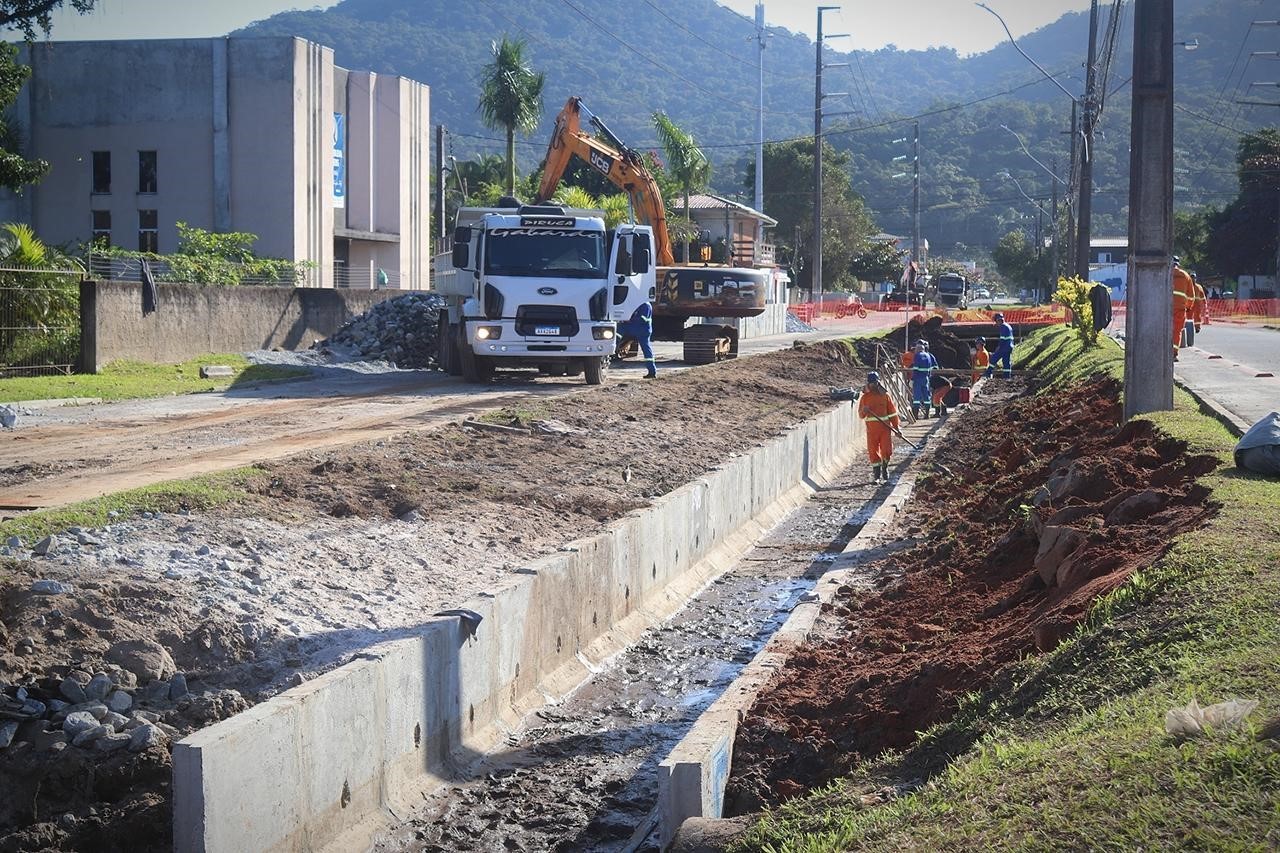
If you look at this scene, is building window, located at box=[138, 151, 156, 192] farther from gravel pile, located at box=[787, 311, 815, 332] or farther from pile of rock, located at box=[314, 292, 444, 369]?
gravel pile, located at box=[787, 311, 815, 332]

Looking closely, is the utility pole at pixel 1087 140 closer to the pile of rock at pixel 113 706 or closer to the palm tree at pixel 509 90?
the palm tree at pixel 509 90

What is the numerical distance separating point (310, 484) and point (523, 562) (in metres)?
2.08

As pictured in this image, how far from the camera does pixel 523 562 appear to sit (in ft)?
35.1

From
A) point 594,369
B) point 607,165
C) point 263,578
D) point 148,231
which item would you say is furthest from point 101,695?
point 148,231

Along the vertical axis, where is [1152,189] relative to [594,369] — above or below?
above

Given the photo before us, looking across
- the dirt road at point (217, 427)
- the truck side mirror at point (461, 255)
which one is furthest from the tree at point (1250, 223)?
the truck side mirror at point (461, 255)

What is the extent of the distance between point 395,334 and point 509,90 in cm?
3529

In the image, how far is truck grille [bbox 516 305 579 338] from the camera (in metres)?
24.0

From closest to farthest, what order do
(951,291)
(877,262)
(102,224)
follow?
(102,224)
(951,291)
(877,262)

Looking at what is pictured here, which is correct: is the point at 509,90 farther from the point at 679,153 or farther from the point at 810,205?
the point at 810,205

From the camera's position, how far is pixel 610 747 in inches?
356

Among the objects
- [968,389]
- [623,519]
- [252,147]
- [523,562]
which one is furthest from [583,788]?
[252,147]

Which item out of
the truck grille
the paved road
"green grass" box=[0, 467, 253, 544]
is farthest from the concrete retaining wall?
"green grass" box=[0, 467, 253, 544]

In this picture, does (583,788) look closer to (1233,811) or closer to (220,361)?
(1233,811)
